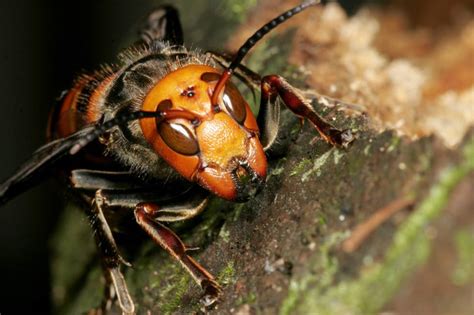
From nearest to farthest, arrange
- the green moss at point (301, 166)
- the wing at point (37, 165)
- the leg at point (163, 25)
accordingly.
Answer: the green moss at point (301, 166) → the wing at point (37, 165) → the leg at point (163, 25)

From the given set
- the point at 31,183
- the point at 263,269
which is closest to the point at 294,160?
the point at 263,269

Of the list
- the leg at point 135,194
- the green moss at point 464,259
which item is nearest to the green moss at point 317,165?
the leg at point 135,194

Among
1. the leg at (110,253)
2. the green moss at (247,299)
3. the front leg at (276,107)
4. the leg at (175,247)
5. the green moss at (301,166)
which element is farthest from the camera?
the leg at (110,253)

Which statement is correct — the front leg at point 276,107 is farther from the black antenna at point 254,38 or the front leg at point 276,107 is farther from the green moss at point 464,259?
the green moss at point 464,259

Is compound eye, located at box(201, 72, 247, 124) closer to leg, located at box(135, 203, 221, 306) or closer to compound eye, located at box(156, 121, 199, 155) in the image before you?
compound eye, located at box(156, 121, 199, 155)

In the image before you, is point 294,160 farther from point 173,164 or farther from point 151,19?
point 151,19

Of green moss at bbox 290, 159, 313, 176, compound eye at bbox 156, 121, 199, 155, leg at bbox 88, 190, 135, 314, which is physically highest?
green moss at bbox 290, 159, 313, 176

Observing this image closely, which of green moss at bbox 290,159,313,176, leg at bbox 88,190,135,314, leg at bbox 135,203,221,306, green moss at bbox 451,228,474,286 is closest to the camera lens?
green moss at bbox 451,228,474,286

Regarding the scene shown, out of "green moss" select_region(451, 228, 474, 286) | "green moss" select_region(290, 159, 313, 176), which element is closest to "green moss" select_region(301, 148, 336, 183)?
"green moss" select_region(290, 159, 313, 176)
